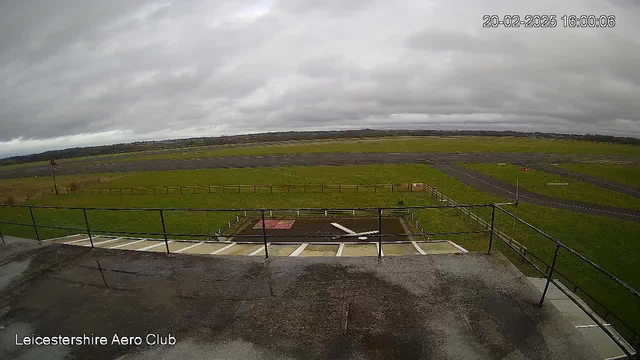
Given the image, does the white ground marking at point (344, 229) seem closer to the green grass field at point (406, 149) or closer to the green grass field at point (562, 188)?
the green grass field at point (562, 188)

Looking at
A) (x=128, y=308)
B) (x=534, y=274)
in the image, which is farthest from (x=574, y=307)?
(x=128, y=308)

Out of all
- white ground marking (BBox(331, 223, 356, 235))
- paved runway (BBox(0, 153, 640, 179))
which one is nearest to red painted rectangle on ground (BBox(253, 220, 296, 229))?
white ground marking (BBox(331, 223, 356, 235))

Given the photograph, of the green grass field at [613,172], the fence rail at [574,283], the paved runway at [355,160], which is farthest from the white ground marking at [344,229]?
the green grass field at [613,172]

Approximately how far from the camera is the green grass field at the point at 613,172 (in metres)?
38.1

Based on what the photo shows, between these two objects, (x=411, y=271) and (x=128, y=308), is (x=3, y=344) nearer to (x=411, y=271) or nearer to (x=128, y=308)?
(x=128, y=308)

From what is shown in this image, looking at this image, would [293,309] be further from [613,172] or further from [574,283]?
A: [613,172]

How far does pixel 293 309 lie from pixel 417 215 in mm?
20652

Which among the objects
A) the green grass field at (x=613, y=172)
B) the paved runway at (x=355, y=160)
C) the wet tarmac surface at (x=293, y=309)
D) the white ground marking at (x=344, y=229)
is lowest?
the green grass field at (x=613, y=172)

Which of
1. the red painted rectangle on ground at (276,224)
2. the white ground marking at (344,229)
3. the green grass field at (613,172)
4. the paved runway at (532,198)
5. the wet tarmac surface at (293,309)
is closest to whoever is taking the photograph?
the wet tarmac surface at (293,309)

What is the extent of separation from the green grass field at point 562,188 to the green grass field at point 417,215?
23.4 ft

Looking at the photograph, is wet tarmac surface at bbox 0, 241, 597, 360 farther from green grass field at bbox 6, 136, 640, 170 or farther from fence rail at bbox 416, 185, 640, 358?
green grass field at bbox 6, 136, 640, 170

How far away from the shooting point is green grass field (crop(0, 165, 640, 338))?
613 inches

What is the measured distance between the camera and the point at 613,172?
43531 mm

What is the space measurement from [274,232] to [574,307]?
15.6 meters
